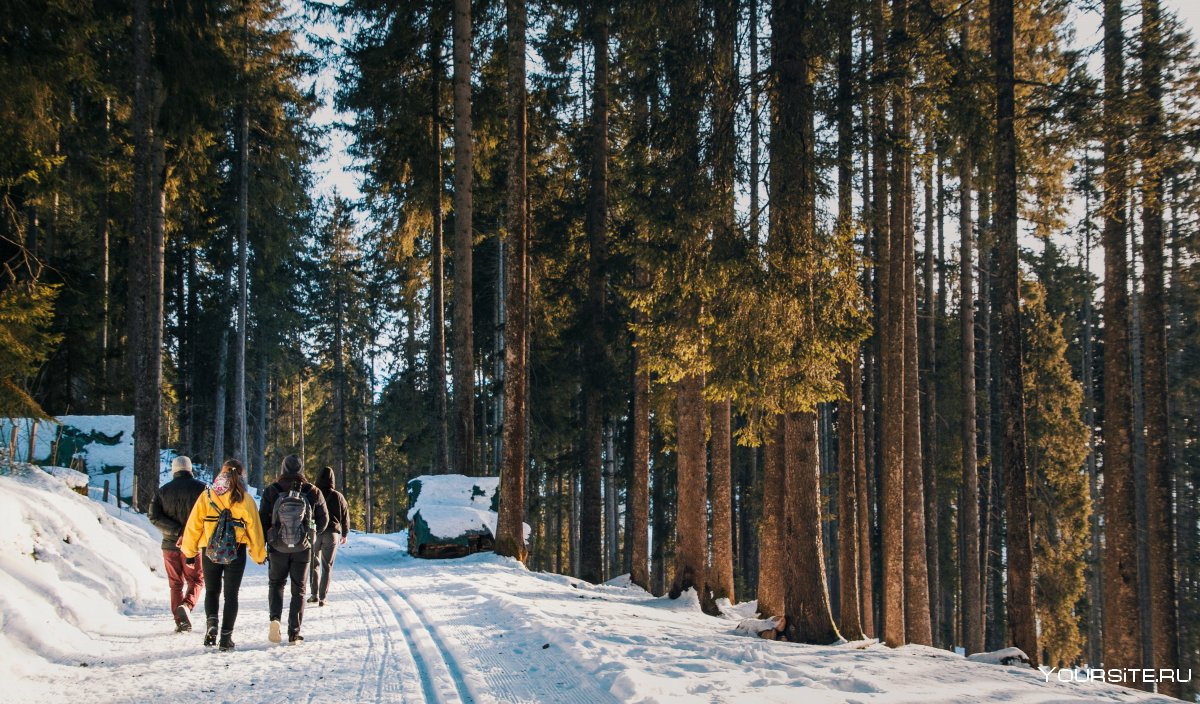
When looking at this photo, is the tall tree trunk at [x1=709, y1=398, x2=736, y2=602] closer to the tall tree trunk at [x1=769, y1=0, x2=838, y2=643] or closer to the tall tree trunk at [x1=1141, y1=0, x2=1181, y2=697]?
the tall tree trunk at [x1=769, y1=0, x2=838, y2=643]

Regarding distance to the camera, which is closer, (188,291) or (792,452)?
(792,452)

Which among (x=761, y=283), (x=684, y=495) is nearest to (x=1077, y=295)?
(x=684, y=495)

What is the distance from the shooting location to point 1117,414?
11.9 metres

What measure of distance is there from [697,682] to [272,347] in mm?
32841

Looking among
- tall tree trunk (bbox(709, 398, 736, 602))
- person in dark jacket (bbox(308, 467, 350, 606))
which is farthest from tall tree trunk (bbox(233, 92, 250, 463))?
tall tree trunk (bbox(709, 398, 736, 602))

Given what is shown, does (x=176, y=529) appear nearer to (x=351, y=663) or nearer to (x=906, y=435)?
(x=351, y=663)

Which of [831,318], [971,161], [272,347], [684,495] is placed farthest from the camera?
[272,347]

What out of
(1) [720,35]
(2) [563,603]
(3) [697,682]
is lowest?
(2) [563,603]

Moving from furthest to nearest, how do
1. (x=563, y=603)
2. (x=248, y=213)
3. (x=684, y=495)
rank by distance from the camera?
(x=248, y=213) → (x=684, y=495) → (x=563, y=603)

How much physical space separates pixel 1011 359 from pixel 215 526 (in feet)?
34.5

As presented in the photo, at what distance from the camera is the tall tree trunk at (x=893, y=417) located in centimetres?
1449

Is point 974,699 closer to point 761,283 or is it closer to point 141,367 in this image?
point 761,283

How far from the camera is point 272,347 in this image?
34.6 m

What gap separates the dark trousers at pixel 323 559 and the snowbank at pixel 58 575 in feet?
6.48
